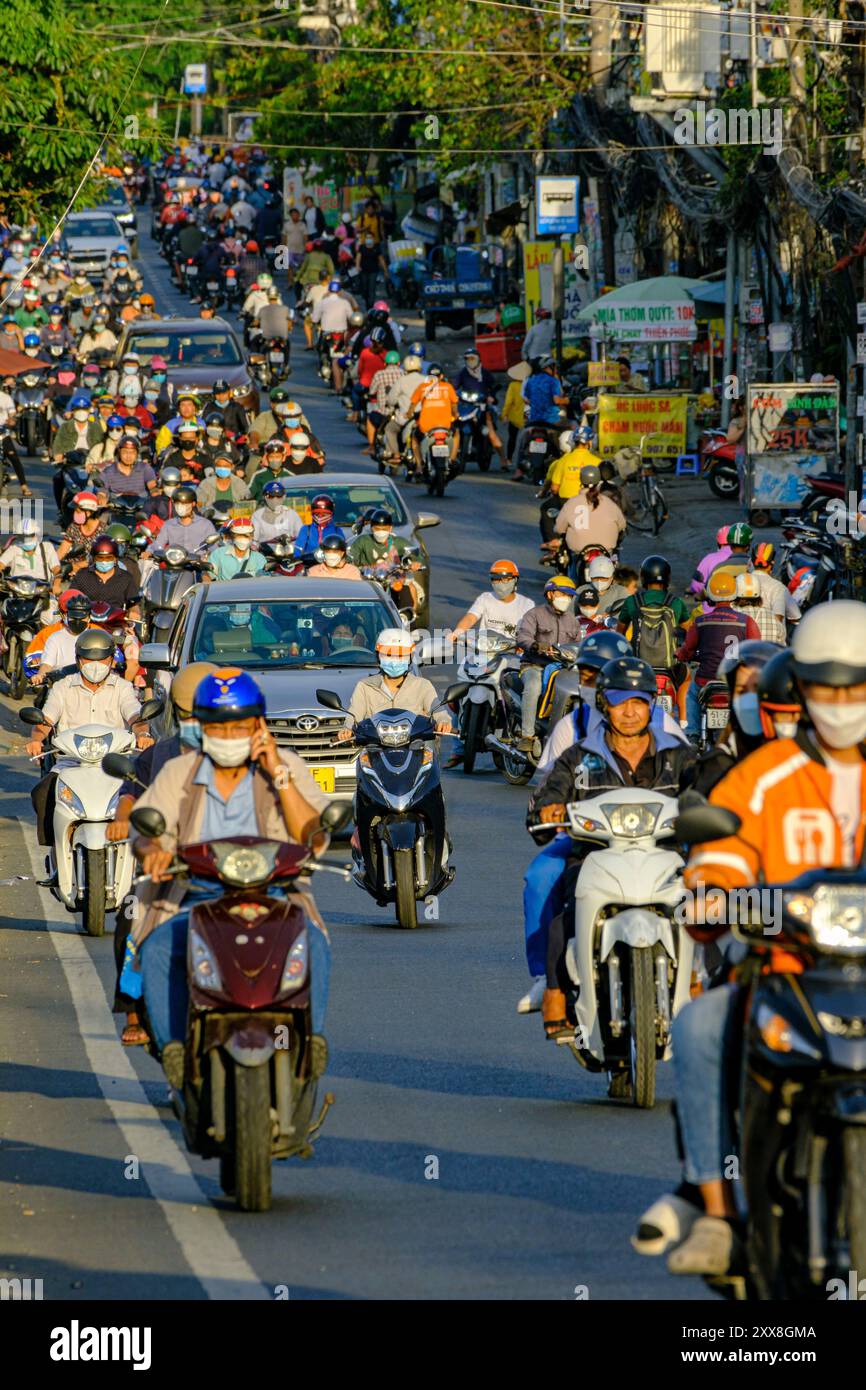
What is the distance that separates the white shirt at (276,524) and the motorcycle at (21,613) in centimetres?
205

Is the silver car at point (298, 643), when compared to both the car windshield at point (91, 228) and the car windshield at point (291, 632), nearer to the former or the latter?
the car windshield at point (291, 632)

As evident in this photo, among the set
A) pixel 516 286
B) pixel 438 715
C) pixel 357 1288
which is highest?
pixel 357 1288

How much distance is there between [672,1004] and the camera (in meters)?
10.3

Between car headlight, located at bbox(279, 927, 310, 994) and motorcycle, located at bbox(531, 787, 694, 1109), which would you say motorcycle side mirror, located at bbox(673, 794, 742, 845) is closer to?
car headlight, located at bbox(279, 927, 310, 994)

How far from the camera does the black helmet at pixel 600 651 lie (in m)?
11.8

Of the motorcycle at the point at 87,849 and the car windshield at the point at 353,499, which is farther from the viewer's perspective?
the car windshield at the point at 353,499

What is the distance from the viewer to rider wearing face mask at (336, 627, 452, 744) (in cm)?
1638

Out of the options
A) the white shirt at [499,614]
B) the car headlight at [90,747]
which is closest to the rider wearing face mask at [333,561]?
the white shirt at [499,614]

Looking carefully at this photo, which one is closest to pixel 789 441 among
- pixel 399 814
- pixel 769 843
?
pixel 399 814

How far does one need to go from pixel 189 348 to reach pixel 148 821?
106 ft

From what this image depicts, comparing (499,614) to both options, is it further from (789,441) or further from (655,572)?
(789,441)

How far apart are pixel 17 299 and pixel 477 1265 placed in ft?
157
